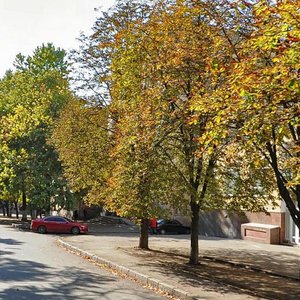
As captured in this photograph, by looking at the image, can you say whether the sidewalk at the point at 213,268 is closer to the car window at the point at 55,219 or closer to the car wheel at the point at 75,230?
the car wheel at the point at 75,230

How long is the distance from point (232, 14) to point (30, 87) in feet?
107

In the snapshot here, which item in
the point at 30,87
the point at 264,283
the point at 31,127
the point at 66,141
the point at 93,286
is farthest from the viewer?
the point at 30,87

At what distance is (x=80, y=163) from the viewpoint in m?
21.5

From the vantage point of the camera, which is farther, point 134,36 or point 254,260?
point 254,260

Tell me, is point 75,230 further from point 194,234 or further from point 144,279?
point 144,279

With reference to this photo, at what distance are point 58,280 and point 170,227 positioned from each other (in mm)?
22471

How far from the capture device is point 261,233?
26250 millimetres

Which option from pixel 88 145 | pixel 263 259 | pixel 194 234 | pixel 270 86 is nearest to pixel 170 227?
pixel 88 145

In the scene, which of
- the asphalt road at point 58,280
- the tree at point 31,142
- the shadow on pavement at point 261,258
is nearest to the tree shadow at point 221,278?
the shadow on pavement at point 261,258

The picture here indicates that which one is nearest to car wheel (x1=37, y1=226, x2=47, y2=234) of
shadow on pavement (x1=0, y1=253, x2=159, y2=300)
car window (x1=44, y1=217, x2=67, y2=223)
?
car window (x1=44, y1=217, x2=67, y2=223)

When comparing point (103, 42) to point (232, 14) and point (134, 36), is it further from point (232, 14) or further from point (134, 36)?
point (232, 14)

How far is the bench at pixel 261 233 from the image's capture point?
25.4 meters

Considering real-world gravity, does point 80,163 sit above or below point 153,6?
below

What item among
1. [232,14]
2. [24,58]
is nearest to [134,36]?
[232,14]
